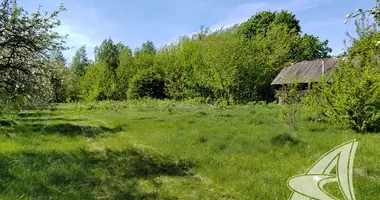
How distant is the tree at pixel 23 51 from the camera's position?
31.8 feet

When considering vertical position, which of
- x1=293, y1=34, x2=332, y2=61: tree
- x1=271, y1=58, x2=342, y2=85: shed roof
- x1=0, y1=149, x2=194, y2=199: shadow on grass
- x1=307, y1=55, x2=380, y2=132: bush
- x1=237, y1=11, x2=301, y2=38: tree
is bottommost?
x1=0, y1=149, x2=194, y2=199: shadow on grass

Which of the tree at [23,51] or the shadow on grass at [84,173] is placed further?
the tree at [23,51]

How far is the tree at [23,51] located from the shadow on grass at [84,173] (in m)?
2.23

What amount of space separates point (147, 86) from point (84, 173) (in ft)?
125

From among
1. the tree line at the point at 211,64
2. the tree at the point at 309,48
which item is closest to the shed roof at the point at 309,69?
the tree line at the point at 211,64

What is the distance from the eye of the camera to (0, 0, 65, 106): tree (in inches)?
382

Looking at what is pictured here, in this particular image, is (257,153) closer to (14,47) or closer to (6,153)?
(6,153)

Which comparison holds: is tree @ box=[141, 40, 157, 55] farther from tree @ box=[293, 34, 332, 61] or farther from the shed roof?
the shed roof

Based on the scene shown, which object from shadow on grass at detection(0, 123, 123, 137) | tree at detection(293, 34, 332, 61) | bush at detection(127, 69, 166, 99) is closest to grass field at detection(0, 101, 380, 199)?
shadow on grass at detection(0, 123, 123, 137)

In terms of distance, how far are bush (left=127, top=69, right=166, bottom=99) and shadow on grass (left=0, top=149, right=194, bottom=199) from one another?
1365 inches

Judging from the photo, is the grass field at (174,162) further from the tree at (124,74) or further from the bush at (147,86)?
the tree at (124,74)

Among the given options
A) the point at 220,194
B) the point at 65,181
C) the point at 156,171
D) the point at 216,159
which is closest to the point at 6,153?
the point at 65,181

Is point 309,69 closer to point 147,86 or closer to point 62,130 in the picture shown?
point 147,86

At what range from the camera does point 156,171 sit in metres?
8.23
